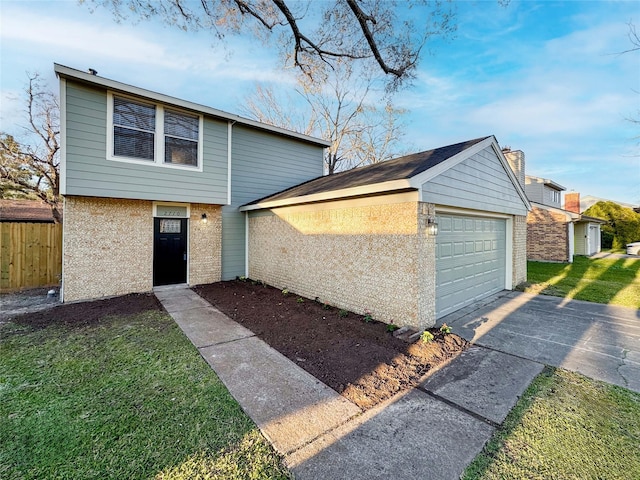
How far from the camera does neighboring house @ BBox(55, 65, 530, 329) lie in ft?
17.1

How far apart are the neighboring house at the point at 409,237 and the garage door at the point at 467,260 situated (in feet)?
0.08

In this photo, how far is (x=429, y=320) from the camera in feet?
16.6

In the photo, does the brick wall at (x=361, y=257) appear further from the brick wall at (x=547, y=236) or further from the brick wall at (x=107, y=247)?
the brick wall at (x=547, y=236)

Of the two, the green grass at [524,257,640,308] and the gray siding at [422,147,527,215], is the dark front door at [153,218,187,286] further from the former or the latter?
the green grass at [524,257,640,308]

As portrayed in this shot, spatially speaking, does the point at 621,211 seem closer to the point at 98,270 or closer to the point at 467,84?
the point at 467,84

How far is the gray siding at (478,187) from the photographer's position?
5285 mm

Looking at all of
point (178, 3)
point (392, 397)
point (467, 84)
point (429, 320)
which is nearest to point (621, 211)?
point (467, 84)

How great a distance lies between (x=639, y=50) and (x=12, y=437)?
1284cm

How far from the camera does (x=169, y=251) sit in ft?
27.4

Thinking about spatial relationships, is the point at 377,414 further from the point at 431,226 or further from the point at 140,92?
the point at 140,92

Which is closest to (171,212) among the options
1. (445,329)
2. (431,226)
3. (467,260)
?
(431,226)

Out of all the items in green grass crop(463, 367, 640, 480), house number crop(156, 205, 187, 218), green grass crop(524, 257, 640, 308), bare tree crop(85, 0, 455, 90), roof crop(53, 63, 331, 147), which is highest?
bare tree crop(85, 0, 455, 90)

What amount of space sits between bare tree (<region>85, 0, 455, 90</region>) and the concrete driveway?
6720mm

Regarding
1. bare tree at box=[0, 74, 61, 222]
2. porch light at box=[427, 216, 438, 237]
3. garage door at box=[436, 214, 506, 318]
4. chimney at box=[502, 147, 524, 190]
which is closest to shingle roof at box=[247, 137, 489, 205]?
porch light at box=[427, 216, 438, 237]
